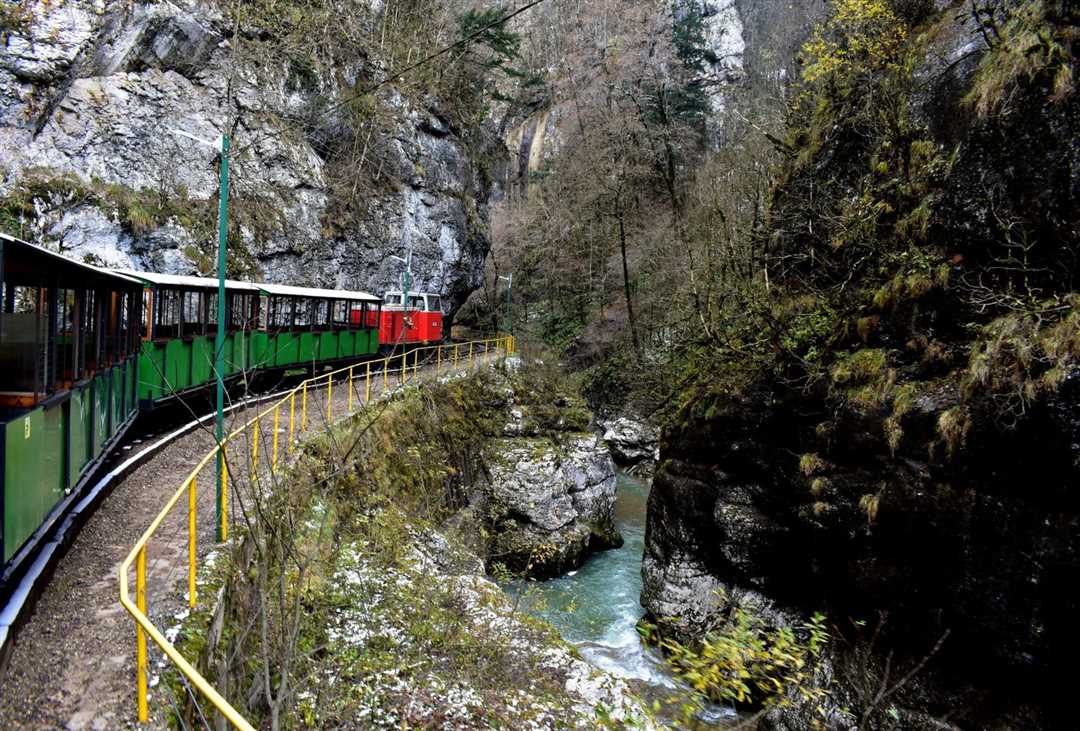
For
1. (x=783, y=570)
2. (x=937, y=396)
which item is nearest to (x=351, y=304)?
(x=783, y=570)

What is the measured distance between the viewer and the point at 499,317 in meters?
43.7

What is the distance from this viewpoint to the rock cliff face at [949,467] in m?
7.01

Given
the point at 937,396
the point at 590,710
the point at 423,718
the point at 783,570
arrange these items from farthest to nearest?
1. the point at 783,570
2. the point at 937,396
3. the point at 590,710
4. the point at 423,718

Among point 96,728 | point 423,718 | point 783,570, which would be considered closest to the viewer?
point 96,728

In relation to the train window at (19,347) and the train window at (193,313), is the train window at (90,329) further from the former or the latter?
the train window at (193,313)

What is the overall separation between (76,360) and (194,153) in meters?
17.6

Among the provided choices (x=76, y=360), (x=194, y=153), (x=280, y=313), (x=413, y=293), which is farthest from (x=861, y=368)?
(x=194, y=153)

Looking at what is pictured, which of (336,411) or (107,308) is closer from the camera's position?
(107,308)

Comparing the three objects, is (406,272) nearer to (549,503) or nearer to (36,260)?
(549,503)

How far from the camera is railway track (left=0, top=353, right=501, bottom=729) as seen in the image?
432cm

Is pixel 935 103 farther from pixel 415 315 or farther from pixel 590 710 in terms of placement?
pixel 415 315

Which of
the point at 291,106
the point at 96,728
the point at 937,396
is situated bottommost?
the point at 96,728

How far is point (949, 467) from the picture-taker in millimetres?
7891

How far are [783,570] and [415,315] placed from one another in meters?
17.9
